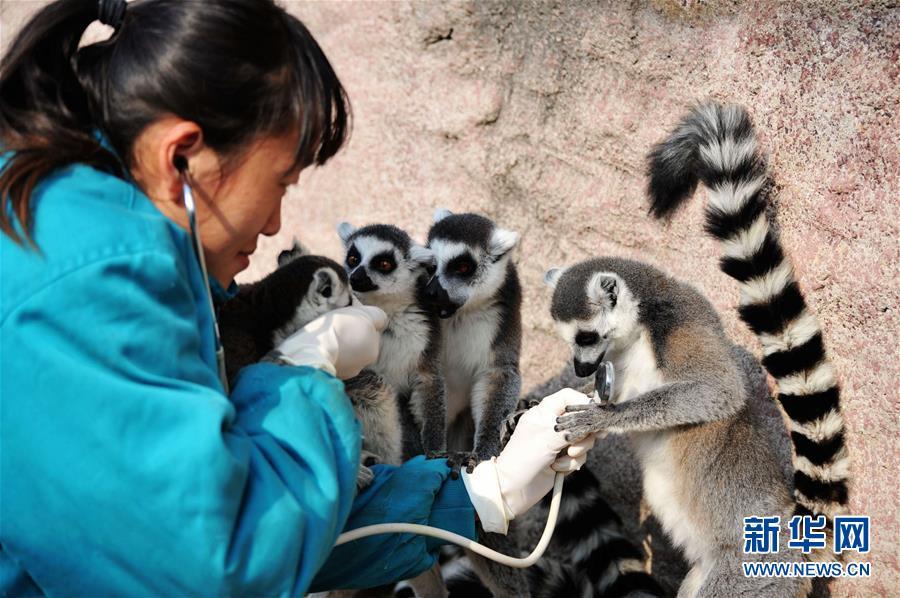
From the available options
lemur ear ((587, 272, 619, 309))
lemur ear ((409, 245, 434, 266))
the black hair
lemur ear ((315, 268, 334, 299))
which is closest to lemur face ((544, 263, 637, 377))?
lemur ear ((587, 272, 619, 309))

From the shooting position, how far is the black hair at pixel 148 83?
64.1 inches

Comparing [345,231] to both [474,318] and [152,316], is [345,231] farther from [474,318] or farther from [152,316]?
[152,316]

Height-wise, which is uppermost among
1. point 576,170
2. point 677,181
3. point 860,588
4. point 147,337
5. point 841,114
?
point 147,337

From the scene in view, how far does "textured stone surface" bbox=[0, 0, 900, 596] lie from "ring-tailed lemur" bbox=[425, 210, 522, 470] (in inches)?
24.0

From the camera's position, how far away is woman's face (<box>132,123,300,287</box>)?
1.69 meters

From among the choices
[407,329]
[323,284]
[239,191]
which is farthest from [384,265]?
[239,191]

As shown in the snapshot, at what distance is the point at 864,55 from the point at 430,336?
1.97 m

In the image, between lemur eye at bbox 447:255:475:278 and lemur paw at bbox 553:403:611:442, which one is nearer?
lemur paw at bbox 553:403:611:442

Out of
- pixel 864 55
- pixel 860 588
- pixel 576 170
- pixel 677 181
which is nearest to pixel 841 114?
pixel 864 55

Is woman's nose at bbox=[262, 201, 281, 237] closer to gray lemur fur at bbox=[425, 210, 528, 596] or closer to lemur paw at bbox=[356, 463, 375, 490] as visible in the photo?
lemur paw at bbox=[356, 463, 375, 490]

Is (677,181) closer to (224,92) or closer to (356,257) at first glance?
(356,257)

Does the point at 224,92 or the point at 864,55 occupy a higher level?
the point at 224,92

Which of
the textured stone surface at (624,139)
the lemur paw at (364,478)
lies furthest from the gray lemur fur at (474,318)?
the lemur paw at (364,478)

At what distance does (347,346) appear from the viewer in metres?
2.27
